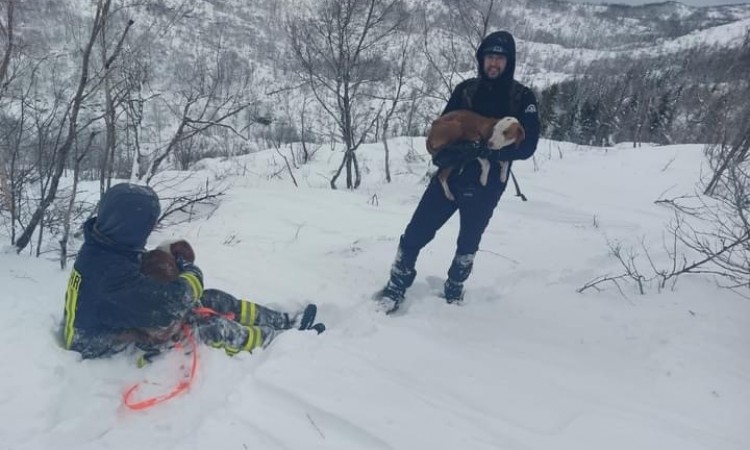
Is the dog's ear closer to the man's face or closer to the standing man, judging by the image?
the standing man

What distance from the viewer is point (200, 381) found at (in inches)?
87.6

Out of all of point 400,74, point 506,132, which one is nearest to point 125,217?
point 506,132

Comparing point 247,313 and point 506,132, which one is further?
point 247,313

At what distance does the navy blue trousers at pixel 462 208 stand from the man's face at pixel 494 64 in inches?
22.9

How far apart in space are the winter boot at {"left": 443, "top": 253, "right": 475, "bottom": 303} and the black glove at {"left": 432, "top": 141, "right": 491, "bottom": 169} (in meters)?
0.72

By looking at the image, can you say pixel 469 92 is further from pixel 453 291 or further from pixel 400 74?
pixel 400 74

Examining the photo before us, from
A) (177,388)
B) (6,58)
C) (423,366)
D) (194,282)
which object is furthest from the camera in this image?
(6,58)

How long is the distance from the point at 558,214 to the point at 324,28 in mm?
6255

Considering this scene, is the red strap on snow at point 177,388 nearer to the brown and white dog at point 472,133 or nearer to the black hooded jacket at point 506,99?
the brown and white dog at point 472,133

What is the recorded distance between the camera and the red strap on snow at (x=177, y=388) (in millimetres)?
2045

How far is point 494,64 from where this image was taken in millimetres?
2744

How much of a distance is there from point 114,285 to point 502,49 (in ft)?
8.54

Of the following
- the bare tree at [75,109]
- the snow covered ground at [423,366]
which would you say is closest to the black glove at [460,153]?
the snow covered ground at [423,366]

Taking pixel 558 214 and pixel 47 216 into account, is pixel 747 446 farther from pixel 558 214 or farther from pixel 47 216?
pixel 47 216
